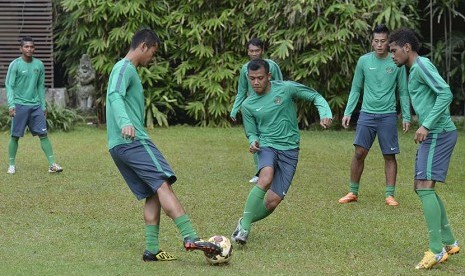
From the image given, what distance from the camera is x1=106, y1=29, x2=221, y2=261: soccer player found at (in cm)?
680

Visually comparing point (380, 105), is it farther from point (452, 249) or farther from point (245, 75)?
point (452, 249)

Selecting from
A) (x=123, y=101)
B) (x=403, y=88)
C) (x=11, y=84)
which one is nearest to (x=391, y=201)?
(x=403, y=88)

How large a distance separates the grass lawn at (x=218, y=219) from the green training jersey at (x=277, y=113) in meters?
0.85

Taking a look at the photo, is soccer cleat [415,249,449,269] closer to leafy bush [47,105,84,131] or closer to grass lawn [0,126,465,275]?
grass lawn [0,126,465,275]

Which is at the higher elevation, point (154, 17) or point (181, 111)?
point (154, 17)

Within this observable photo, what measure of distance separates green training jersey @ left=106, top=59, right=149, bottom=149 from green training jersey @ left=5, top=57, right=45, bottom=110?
512cm

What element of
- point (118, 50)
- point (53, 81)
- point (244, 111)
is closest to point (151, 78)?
point (118, 50)

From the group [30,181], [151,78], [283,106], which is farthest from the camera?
[151,78]

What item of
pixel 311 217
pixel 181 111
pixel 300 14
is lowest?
pixel 181 111

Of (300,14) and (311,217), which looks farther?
(300,14)

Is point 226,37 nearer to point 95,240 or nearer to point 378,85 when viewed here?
point 378,85

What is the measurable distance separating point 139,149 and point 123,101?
15.0 inches

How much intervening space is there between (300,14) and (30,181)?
22.8 feet

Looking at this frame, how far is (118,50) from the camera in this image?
57.1 feet
